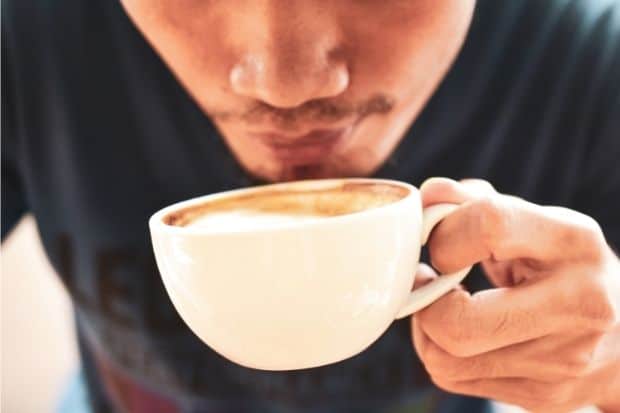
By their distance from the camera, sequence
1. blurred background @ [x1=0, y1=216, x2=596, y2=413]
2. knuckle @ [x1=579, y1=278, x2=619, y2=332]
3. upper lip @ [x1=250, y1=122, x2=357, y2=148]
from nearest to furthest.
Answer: knuckle @ [x1=579, y1=278, x2=619, y2=332] < upper lip @ [x1=250, y1=122, x2=357, y2=148] < blurred background @ [x1=0, y1=216, x2=596, y2=413]

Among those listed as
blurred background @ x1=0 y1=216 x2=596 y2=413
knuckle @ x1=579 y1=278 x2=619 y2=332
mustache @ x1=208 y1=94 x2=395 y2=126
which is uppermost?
mustache @ x1=208 y1=94 x2=395 y2=126

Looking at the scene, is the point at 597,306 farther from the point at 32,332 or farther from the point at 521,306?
the point at 32,332

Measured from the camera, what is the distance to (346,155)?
64cm

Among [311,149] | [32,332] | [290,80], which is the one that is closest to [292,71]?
[290,80]

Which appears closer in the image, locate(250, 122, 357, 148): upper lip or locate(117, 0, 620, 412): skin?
locate(117, 0, 620, 412): skin

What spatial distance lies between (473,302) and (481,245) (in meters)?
0.06

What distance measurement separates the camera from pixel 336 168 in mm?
641

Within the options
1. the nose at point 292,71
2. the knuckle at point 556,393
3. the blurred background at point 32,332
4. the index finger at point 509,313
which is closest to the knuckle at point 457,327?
the index finger at point 509,313

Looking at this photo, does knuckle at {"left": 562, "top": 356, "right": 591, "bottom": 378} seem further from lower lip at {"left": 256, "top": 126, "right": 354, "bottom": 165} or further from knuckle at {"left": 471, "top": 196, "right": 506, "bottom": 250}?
lower lip at {"left": 256, "top": 126, "right": 354, "bottom": 165}

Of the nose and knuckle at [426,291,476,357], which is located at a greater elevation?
the nose

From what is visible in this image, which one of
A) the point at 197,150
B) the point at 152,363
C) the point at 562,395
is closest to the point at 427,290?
the point at 562,395

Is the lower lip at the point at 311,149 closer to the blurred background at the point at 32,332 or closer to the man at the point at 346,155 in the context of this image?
the man at the point at 346,155

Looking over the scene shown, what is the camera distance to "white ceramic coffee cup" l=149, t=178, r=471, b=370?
0.37m

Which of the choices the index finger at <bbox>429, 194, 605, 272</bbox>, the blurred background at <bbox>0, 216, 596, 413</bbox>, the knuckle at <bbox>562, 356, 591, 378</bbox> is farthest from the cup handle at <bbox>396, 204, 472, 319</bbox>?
the blurred background at <bbox>0, 216, 596, 413</bbox>
